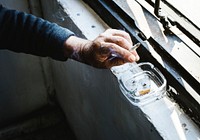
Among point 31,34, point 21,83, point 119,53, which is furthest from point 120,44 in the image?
point 21,83

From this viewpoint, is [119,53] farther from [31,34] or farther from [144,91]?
[31,34]

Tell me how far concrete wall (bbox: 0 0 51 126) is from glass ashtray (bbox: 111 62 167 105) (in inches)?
28.1

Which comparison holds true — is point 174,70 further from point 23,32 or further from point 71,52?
point 23,32

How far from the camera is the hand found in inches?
29.2

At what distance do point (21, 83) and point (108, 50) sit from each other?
0.90m

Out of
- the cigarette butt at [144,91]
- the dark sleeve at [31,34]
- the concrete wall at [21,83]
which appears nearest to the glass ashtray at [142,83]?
the cigarette butt at [144,91]

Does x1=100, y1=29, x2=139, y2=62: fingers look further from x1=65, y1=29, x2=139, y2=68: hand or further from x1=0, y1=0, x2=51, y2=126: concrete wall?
x1=0, y1=0, x2=51, y2=126: concrete wall

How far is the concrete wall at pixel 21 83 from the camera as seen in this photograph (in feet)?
4.69

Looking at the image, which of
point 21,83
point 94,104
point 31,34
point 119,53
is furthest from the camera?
point 21,83

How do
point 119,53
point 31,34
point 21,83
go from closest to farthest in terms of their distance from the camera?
point 119,53 → point 31,34 → point 21,83

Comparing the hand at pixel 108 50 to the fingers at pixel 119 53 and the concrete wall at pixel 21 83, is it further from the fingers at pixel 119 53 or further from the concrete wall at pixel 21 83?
the concrete wall at pixel 21 83

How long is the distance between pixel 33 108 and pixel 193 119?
1170mm

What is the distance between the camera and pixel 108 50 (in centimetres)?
76

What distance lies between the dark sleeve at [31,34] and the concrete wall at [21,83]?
400mm
